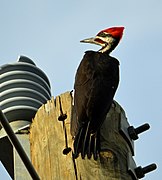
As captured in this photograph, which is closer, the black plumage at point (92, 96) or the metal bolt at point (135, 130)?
the black plumage at point (92, 96)

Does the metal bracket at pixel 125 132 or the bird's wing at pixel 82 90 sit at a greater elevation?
the bird's wing at pixel 82 90

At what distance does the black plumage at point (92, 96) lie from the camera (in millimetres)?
2785

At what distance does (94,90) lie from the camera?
321 centimetres

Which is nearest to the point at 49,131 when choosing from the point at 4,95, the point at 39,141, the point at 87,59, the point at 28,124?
the point at 39,141

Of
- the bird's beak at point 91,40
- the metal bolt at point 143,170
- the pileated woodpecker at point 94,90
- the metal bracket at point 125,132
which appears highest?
the bird's beak at point 91,40

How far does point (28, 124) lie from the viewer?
10.4 ft

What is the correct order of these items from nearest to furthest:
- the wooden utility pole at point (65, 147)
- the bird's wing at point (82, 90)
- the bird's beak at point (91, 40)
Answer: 1. the wooden utility pole at point (65, 147)
2. the bird's wing at point (82, 90)
3. the bird's beak at point (91, 40)

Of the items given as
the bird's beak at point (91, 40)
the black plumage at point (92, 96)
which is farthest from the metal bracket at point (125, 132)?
the bird's beak at point (91, 40)

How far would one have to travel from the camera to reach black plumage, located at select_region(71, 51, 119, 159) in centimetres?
279

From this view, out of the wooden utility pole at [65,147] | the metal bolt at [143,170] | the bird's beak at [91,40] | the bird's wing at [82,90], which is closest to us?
the wooden utility pole at [65,147]

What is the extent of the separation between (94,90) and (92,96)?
0.08m

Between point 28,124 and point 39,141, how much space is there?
32 cm

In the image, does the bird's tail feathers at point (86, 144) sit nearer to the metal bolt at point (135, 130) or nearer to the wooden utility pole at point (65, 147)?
the wooden utility pole at point (65, 147)

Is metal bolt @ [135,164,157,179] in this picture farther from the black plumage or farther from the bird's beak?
the bird's beak
